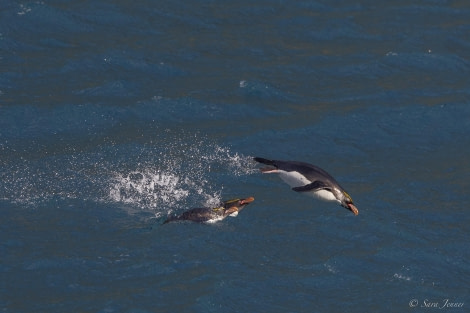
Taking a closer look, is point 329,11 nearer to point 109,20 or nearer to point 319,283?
point 109,20

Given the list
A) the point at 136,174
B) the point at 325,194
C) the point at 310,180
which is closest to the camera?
the point at 325,194

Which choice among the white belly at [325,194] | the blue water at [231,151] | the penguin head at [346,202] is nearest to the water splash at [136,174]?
the blue water at [231,151]

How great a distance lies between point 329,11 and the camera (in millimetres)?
27062

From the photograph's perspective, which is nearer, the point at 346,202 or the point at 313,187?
the point at 313,187

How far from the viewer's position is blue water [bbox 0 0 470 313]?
16.8 meters

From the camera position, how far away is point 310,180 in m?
18.8

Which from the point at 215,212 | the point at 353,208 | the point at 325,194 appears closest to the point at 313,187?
the point at 325,194

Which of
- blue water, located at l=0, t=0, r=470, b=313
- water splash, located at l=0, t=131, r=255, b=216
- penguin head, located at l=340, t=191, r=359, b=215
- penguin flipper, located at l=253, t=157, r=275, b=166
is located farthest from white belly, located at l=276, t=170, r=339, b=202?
water splash, located at l=0, t=131, r=255, b=216

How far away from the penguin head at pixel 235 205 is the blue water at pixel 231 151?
272mm

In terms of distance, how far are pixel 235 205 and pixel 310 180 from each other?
1610 millimetres

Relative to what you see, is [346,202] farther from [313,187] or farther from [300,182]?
[300,182]

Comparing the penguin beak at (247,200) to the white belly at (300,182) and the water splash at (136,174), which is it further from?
the white belly at (300,182)

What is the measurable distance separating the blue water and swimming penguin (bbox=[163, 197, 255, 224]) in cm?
21

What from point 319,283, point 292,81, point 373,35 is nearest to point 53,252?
point 319,283
